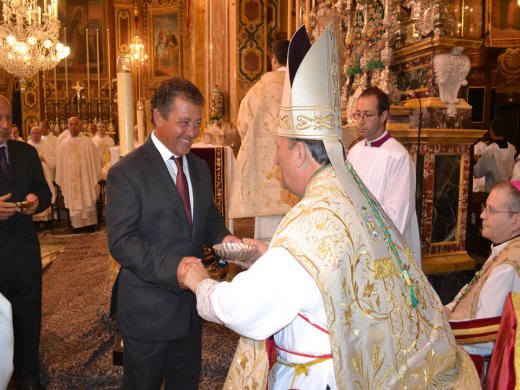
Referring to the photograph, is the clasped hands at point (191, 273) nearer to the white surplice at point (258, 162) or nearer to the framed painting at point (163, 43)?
the white surplice at point (258, 162)

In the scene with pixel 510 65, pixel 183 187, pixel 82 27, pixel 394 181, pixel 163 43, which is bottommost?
pixel 394 181

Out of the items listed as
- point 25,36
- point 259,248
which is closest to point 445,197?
point 259,248

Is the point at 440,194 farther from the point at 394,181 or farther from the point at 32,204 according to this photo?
the point at 32,204

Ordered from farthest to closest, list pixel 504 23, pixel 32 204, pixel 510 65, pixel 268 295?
pixel 510 65 → pixel 504 23 → pixel 32 204 → pixel 268 295

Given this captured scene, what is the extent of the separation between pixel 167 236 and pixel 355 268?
3.40ft

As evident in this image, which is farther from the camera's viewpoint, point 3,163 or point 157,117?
point 3,163

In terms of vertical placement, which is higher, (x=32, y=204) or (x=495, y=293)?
(x=32, y=204)

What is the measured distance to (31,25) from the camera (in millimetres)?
10359

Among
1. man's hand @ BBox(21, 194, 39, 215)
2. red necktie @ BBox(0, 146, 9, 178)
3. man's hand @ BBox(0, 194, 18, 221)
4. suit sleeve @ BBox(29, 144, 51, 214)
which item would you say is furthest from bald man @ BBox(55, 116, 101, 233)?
man's hand @ BBox(0, 194, 18, 221)

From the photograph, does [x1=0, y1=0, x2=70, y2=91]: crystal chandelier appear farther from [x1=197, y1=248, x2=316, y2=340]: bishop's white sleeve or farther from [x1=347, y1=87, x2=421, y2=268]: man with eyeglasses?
[x1=197, y1=248, x2=316, y2=340]: bishop's white sleeve

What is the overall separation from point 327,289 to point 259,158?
375 centimetres

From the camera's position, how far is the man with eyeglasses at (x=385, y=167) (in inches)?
144

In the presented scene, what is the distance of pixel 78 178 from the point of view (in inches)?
378

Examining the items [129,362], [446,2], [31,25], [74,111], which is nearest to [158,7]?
[74,111]
